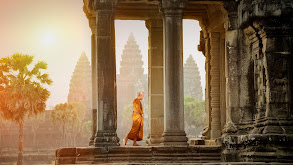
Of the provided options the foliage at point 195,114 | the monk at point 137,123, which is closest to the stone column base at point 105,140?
the monk at point 137,123

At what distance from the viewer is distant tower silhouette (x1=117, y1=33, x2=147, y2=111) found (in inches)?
5709

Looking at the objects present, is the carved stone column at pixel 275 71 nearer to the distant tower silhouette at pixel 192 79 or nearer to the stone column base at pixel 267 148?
the stone column base at pixel 267 148

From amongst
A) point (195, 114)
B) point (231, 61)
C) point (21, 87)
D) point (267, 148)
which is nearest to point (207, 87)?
point (231, 61)

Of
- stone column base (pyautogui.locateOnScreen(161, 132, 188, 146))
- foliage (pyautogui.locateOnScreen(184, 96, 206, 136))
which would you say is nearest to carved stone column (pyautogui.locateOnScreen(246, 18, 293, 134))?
stone column base (pyautogui.locateOnScreen(161, 132, 188, 146))

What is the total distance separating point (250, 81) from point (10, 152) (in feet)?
191

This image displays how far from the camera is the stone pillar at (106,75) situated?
18.8 metres

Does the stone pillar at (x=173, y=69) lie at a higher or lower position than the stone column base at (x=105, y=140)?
higher

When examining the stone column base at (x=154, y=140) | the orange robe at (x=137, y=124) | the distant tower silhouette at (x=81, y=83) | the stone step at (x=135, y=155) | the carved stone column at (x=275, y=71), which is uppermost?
the distant tower silhouette at (x=81, y=83)

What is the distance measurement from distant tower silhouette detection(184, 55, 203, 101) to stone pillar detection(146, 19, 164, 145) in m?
118

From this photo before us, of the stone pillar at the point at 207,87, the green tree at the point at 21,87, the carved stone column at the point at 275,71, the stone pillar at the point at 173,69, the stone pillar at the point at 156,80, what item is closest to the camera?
the carved stone column at the point at 275,71

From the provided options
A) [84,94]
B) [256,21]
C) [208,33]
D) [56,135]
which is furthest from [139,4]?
[84,94]

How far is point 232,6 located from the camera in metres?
19.8

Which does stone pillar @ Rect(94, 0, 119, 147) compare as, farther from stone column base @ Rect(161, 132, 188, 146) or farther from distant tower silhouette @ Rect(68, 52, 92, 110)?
distant tower silhouette @ Rect(68, 52, 92, 110)

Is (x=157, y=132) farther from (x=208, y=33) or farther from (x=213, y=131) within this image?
(x=208, y=33)
